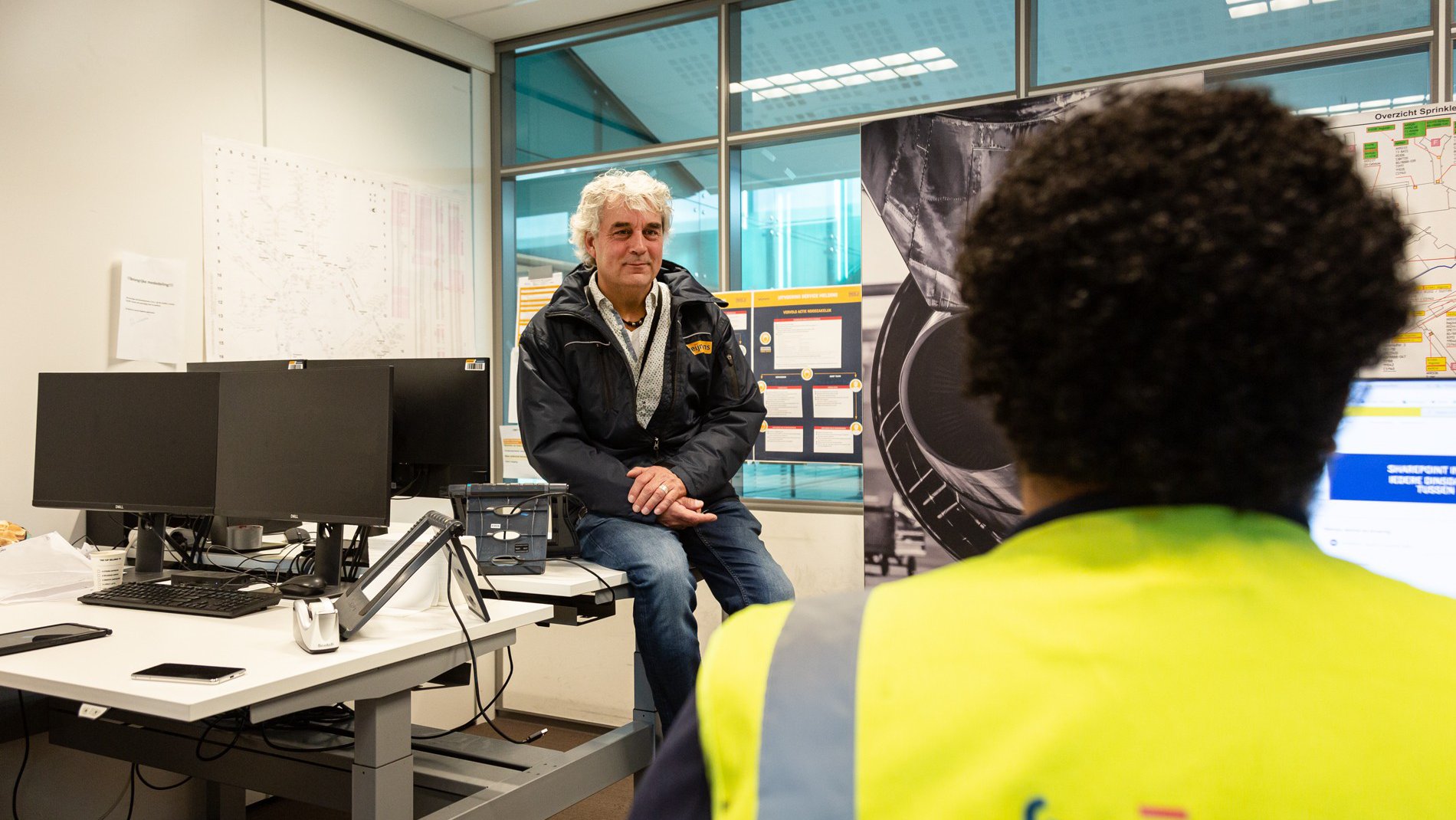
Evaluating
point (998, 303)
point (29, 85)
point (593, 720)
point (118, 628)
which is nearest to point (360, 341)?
point (29, 85)

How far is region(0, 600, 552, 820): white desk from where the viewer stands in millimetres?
1483

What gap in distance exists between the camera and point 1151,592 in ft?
1.61

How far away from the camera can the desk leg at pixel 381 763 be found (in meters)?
1.72

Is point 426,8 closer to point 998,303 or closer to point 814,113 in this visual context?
point 814,113

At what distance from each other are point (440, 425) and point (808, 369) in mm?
1612

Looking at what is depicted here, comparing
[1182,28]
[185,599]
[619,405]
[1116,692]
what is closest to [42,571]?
[185,599]

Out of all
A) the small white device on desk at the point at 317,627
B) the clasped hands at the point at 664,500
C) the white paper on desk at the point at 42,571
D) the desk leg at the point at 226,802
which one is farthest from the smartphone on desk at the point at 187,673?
the desk leg at the point at 226,802

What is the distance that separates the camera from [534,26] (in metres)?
4.35

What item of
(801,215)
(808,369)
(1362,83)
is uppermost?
(1362,83)

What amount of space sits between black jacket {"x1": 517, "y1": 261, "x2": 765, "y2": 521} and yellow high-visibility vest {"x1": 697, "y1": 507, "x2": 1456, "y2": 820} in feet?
6.56

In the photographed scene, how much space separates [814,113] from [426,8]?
1647 millimetres

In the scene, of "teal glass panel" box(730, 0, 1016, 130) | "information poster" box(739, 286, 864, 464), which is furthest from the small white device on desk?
"teal glass panel" box(730, 0, 1016, 130)

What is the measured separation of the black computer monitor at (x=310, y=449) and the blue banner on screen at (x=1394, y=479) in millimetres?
1734

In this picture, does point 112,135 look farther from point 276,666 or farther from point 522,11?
point 276,666
